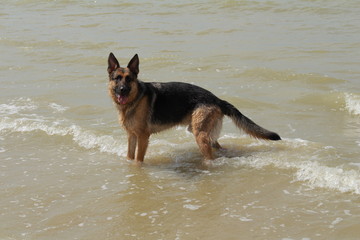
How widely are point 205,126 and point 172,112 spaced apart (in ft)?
1.68

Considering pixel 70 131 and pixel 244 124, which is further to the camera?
pixel 70 131

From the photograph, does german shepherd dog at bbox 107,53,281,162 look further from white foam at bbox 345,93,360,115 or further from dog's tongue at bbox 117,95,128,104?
white foam at bbox 345,93,360,115

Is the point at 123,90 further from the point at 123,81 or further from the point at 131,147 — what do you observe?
the point at 131,147

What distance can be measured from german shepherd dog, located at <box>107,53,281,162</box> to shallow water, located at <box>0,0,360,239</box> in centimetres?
35

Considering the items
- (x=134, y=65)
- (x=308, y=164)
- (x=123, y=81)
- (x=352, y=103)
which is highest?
(x=134, y=65)

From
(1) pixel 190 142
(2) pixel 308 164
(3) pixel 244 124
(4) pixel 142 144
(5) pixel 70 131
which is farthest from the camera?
(5) pixel 70 131

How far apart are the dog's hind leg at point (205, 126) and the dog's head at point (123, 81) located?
0.89 meters

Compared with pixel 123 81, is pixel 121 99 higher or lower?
lower

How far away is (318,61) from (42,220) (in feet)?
29.0

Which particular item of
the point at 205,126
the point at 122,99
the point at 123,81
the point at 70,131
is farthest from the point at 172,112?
the point at 70,131

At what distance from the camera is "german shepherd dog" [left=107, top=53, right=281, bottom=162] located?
732 centimetres

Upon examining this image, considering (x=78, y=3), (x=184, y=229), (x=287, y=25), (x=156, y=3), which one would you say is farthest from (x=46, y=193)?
(x=78, y=3)

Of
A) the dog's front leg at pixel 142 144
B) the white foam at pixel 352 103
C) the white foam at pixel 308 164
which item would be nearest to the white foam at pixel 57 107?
the dog's front leg at pixel 142 144

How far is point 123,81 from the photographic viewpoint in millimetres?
7055
